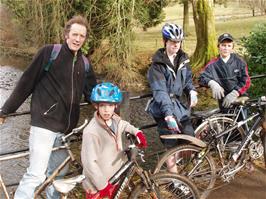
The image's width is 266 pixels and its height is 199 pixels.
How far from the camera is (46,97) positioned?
3793 millimetres

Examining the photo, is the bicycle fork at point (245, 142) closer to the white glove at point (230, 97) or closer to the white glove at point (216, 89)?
the white glove at point (230, 97)

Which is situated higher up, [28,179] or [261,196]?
[28,179]

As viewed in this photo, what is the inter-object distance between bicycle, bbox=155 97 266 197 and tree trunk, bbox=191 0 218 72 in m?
11.4

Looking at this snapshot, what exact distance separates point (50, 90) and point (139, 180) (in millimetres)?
1147

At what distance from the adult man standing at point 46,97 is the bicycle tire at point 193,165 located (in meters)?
1.21

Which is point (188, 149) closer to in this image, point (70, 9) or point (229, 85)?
point (229, 85)

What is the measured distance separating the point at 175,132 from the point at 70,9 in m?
12.9

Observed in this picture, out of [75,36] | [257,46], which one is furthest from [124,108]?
[257,46]

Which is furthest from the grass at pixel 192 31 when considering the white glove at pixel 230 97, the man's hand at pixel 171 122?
the man's hand at pixel 171 122

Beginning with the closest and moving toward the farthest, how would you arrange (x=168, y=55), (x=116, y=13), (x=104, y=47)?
(x=168, y=55) < (x=116, y=13) < (x=104, y=47)

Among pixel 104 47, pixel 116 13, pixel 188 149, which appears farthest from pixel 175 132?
pixel 104 47

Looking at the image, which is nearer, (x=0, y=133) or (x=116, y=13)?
(x=0, y=133)

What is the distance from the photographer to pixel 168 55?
4.34 metres

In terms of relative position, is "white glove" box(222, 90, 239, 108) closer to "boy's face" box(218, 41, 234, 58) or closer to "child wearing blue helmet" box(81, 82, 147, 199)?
"boy's face" box(218, 41, 234, 58)
